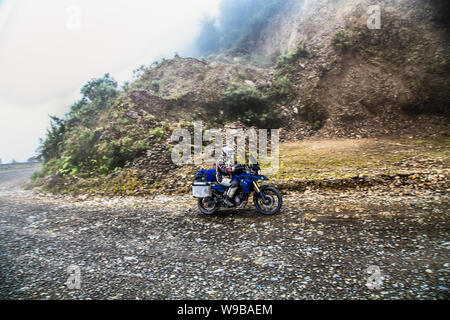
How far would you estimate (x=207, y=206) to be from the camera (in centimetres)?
803

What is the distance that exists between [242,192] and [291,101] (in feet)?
38.1

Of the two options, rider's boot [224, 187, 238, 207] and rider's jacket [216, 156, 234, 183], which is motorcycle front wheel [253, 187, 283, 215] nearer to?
rider's boot [224, 187, 238, 207]

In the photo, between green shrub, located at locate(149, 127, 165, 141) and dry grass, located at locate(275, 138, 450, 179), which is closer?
dry grass, located at locate(275, 138, 450, 179)

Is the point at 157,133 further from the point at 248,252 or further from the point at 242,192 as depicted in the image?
the point at 248,252

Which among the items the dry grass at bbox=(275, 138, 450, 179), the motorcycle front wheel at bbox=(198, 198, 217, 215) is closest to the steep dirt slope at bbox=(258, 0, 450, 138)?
the dry grass at bbox=(275, 138, 450, 179)

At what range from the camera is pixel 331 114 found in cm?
1542

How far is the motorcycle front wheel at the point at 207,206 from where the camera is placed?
7.86 metres

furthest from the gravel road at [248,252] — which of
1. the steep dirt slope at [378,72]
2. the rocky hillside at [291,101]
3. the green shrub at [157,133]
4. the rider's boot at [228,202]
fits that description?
the steep dirt slope at [378,72]

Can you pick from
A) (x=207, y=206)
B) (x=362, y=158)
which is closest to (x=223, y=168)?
(x=207, y=206)

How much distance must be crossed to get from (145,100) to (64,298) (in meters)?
14.7

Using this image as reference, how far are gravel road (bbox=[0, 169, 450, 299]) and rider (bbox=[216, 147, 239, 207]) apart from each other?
2.23 ft

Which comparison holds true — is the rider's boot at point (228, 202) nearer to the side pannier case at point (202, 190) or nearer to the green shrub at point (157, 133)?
the side pannier case at point (202, 190)

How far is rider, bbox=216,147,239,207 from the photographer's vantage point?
24.2 feet

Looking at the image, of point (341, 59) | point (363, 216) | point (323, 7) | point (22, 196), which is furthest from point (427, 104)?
point (22, 196)
